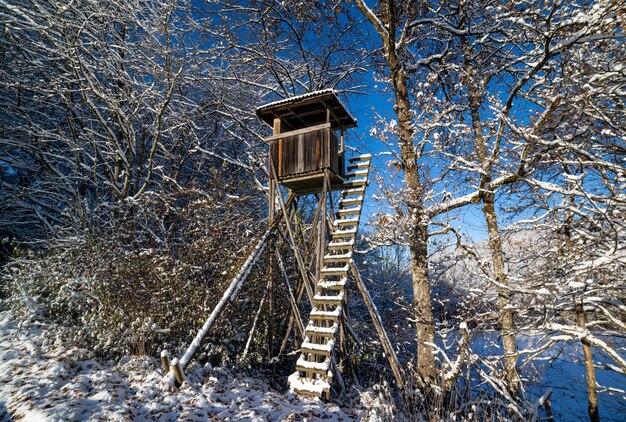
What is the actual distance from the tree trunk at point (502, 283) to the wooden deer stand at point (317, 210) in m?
2.23

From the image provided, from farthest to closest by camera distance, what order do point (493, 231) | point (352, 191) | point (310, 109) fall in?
point (310, 109), point (352, 191), point (493, 231)

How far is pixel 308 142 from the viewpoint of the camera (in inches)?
335

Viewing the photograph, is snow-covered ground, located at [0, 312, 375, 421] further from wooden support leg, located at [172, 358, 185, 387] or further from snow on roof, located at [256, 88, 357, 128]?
snow on roof, located at [256, 88, 357, 128]

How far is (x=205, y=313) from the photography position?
740 cm

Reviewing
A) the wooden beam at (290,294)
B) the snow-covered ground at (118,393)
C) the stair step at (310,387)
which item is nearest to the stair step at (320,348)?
the stair step at (310,387)

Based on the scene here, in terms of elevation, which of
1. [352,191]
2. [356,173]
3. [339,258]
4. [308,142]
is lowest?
[339,258]

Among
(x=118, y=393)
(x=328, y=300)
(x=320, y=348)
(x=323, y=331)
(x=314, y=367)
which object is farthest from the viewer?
(x=328, y=300)

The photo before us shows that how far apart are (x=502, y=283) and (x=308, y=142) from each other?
5375 millimetres

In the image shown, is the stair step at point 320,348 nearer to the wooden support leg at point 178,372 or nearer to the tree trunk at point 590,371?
the wooden support leg at point 178,372

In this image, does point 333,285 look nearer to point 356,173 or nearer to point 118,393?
point 356,173

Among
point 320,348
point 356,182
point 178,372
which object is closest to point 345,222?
point 356,182

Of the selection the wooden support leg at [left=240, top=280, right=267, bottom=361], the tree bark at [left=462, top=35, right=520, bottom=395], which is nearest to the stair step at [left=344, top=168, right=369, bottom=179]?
the tree bark at [left=462, top=35, right=520, bottom=395]

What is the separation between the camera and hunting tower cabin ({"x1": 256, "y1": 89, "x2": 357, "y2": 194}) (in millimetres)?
8258

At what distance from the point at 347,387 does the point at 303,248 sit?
12.6ft
